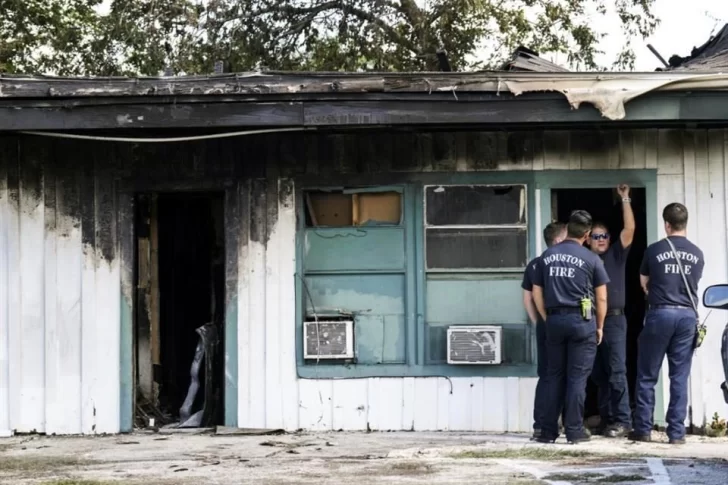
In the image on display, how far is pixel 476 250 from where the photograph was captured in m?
11.7

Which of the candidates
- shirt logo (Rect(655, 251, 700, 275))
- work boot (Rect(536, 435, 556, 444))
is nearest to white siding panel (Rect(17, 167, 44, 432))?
work boot (Rect(536, 435, 556, 444))

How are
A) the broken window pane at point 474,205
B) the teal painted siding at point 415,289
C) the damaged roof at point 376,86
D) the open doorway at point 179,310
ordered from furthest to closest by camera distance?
the open doorway at point 179,310 < the broken window pane at point 474,205 < the teal painted siding at point 415,289 < the damaged roof at point 376,86

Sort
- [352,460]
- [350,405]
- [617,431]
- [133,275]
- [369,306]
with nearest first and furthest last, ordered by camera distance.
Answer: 1. [352,460]
2. [617,431]
3. [350,405]
4. [369,306]
5. [133,275]

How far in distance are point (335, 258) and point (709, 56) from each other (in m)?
5.23

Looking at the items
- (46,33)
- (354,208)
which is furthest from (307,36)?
(354,208)

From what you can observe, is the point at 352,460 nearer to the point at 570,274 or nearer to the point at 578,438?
the point at 578,438

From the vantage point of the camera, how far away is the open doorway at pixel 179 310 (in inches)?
479

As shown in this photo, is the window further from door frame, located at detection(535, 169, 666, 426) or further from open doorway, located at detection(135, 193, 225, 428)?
open doorway, located at detection(135, 193, 225, 428)

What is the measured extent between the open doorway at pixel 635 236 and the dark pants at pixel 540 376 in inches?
70.6

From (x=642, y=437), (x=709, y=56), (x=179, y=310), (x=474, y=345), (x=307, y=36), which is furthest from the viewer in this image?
(x=307, y=36)

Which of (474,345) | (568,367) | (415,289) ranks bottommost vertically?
(568,367)

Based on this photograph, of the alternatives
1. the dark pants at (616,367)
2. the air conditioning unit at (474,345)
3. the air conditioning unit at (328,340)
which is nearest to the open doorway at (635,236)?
the dark pants at (616,367)

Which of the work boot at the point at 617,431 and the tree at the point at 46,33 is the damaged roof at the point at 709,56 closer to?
the work boot at the point at 617,431

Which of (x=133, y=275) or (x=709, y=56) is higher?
(x=709, y=56)
